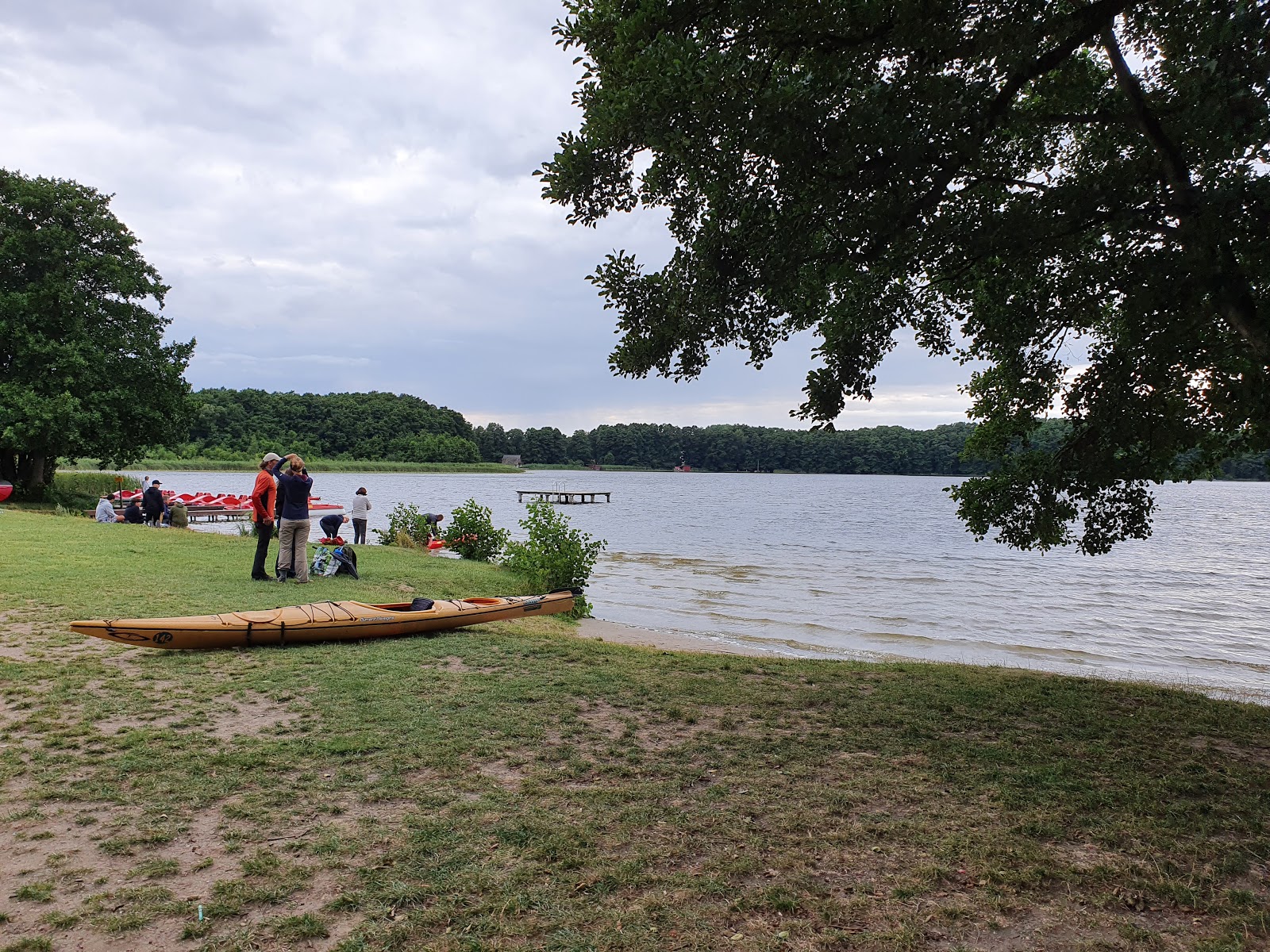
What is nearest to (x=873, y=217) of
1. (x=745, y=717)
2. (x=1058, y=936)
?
(x=745, y=717)

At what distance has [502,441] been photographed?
15550 cm

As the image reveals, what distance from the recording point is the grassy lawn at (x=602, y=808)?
10.3 ft

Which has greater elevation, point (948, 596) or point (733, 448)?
point (733, 448)

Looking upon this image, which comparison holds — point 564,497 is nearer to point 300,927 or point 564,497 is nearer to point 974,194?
point 974,194

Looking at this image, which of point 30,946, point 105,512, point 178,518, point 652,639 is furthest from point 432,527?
point 30,946

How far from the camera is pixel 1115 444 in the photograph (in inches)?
241

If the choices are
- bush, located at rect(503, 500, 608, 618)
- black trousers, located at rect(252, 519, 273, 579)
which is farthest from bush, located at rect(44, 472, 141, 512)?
bush, located at rect(503, 500, 608, 618)

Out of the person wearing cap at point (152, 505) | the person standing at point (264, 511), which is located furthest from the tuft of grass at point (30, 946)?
the person wearing cap at point (152, 505)

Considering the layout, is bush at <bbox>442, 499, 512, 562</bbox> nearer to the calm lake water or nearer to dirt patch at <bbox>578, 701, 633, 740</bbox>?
the calm lake water

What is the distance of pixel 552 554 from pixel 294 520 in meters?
4.57

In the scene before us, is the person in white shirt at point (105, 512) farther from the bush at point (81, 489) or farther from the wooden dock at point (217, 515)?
A: the wooden dock at point (217, 515)

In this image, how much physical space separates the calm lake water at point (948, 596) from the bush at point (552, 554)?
1.09 metres

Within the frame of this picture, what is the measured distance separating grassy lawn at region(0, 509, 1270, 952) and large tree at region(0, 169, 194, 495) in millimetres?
23620

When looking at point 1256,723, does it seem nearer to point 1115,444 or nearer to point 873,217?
point 1115,444
